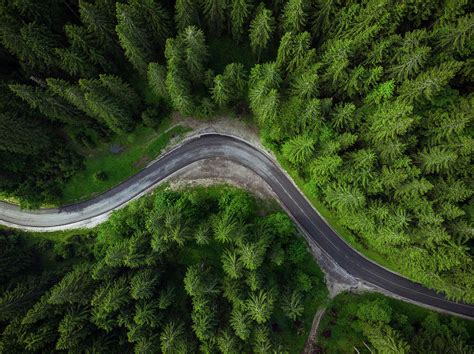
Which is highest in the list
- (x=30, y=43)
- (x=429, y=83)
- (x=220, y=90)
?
(x=429, y=83)

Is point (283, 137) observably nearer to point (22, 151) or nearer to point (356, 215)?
point (356, 215)

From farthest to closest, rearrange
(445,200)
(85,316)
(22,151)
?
1. (22,151)
2. (85,316)
3. (445,200)

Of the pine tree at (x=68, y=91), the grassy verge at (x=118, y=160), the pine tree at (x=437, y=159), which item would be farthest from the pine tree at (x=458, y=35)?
the pine tree at (x=68, y=91)

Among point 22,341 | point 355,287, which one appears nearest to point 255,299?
point 355,287

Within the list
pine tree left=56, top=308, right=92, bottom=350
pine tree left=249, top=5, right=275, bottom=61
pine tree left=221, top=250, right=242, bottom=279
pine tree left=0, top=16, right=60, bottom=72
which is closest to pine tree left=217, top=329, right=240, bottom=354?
pine tree left=221, top=250, right=242, bottom=279

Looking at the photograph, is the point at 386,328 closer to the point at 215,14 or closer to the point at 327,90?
the point at 327,90

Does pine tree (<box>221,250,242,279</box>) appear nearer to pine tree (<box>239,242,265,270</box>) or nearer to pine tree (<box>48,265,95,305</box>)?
pine tree (<box>239,242,265,270</box>)

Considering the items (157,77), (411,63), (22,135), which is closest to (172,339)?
(157,77)
